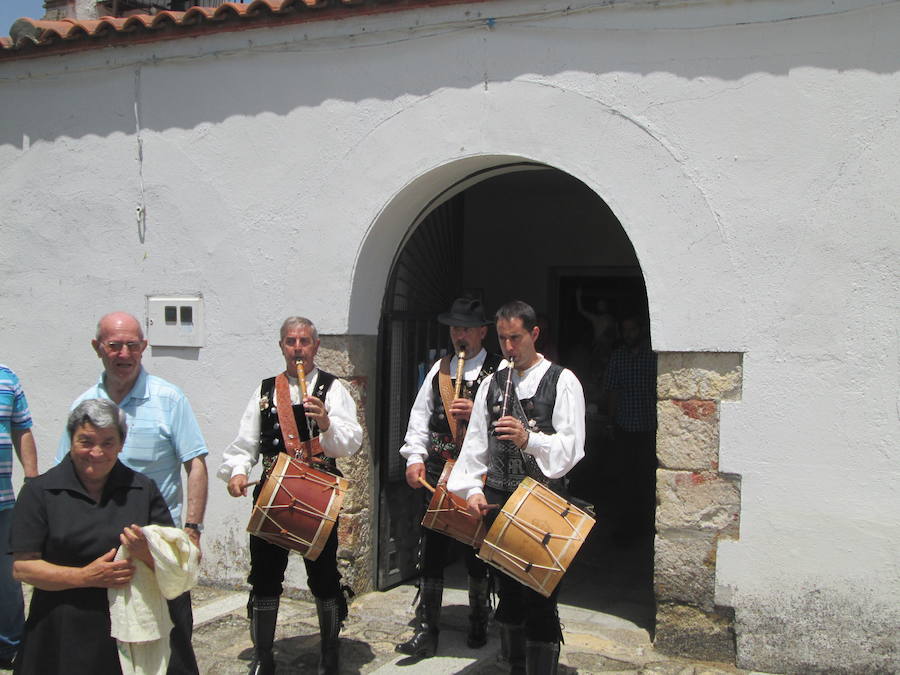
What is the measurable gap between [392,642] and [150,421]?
1.93m

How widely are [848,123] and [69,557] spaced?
3.74 m

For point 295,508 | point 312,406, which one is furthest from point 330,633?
point 312,406

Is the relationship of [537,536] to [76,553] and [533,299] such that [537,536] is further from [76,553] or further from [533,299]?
[533,299]

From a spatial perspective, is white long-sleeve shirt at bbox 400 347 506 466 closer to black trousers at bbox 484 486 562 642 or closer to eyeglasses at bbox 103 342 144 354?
black trousers at bbox 484 486 562 642

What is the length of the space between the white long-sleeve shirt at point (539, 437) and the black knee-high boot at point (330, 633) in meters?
0.89

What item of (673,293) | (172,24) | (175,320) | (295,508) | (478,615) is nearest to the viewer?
(295,508)

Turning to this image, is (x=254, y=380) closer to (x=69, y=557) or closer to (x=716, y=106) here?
(x=69, y=557)

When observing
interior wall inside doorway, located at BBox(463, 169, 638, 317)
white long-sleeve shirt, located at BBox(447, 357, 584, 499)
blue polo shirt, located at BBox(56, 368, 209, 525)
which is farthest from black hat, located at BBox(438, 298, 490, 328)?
interior wall inside doorway, located at BBox(463, 169, 638, 317)

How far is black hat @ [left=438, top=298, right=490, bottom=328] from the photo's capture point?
4523 mm

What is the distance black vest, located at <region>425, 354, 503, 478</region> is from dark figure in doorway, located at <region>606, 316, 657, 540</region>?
6.90 feet

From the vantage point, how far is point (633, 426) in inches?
253

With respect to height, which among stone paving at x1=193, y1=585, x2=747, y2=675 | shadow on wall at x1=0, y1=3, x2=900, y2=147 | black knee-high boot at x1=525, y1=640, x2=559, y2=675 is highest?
shadow on wall at x1=0, y1=3, x2=900, y2=147

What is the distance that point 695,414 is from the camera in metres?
4.35

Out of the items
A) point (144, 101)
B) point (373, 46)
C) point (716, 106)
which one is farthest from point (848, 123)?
point (144, 101)
